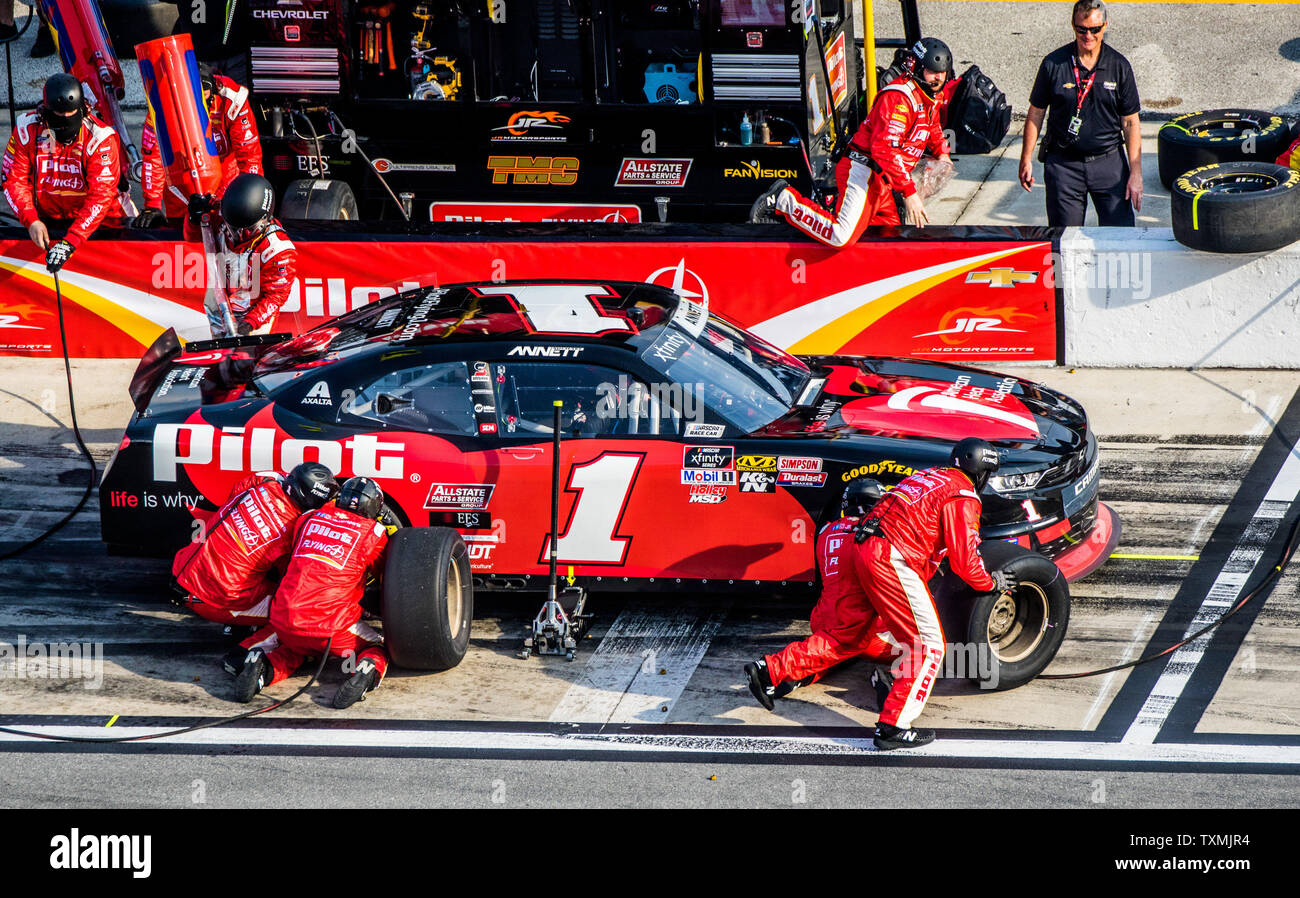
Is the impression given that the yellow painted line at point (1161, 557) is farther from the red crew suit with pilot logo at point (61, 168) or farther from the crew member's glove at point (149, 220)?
the red crew suit with pilot logo at point (61, 168)

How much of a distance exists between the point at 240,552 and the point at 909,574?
3114mm

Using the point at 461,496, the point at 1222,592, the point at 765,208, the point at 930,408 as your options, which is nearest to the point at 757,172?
the point at 765,208

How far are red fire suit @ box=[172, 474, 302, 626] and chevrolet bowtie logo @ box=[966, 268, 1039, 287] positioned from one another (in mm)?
5170

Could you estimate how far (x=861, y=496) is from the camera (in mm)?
6727

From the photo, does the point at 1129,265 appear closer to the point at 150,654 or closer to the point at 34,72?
the point at 150,654

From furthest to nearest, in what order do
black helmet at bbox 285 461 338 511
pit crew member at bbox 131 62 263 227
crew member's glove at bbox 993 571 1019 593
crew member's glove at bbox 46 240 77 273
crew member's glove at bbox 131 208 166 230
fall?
pit crew member at bbox 131 62 263 227 < crew member's glove at bbox 131 208 166 230 < crew member's glove at bbox 46 240 77 273 < black helmet at bbox 285 461 338 511 < crew member's glove at bbox 993 571 1019 593

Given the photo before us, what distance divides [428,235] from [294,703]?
14.7ft

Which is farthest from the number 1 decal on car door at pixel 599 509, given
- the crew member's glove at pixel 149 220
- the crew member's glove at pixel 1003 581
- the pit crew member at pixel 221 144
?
the pit crew member at pixel 221 144

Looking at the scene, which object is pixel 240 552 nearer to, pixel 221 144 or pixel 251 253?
pixel 251 253

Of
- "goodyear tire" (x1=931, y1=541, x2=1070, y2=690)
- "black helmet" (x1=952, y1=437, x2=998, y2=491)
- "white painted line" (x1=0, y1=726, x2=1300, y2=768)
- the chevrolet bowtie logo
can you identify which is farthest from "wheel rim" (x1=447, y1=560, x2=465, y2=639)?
the chevrolet bowtie logo

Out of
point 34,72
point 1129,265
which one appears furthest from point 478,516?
point 34,72

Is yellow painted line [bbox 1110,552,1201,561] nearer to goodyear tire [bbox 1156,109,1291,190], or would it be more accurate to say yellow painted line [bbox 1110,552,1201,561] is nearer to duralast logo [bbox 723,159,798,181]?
duralast logo [bbox 723,159,798,181]

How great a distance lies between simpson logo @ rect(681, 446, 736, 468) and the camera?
280 inches

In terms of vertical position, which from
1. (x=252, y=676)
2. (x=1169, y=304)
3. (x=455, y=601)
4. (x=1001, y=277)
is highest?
(x=1001, y=277)
